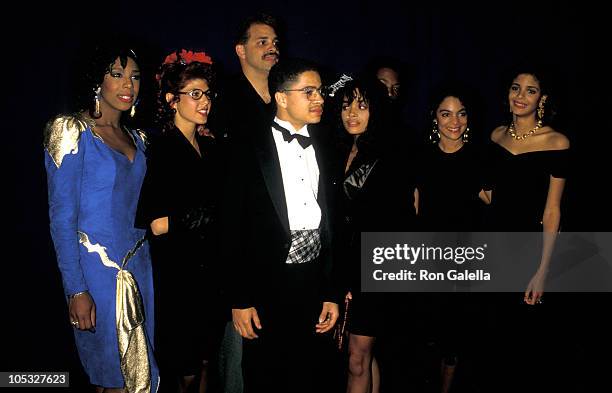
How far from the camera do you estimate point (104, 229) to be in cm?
212

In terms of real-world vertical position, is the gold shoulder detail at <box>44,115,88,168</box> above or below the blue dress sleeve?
above

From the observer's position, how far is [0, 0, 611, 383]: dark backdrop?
3109 mm

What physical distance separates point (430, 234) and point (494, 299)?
606 millimetres

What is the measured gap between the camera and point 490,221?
120 inches

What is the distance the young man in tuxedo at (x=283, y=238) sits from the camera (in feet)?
6.74

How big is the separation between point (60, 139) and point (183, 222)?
0.63 m

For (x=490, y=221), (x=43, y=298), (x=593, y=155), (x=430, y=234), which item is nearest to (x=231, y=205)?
(x=430, y=234)

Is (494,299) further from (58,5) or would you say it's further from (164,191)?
(58,5)

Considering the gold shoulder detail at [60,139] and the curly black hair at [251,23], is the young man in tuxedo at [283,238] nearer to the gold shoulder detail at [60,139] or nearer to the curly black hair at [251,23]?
the gold shoulder detail at [60,139]

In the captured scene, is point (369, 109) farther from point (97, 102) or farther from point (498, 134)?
point (97, 102)

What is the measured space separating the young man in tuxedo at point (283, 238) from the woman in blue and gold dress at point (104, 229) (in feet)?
1.61

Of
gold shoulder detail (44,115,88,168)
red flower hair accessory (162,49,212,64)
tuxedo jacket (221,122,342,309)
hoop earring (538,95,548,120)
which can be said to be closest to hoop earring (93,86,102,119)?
gold shoulder detail (44,115,88,168)

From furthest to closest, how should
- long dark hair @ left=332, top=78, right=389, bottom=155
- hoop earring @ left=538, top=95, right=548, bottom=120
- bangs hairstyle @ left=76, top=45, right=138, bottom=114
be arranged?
hoop earring @ left=538, top=95, right=548, bottom=120
long dark hair @ left=332, top=78, right=389, bottom=155
bangs hairstyle @ left=76, top=45, right=138, bottom=114

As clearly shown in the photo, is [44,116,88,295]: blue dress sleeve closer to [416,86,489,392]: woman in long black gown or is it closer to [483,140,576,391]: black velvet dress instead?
[416,86,489,392]: woman in long black gown
